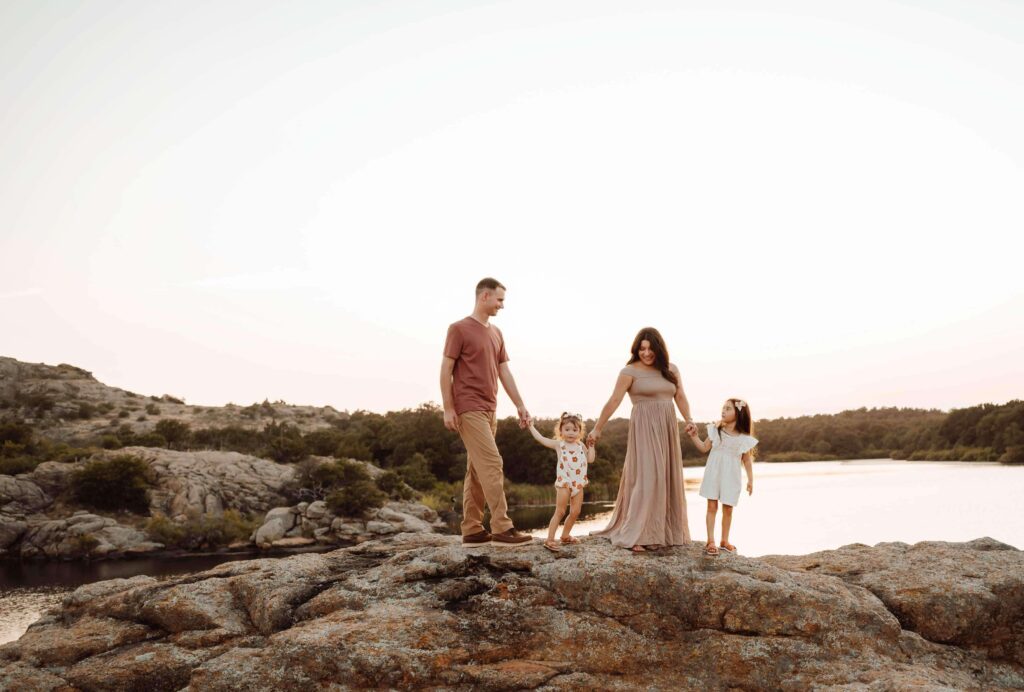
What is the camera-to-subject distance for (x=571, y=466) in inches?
361

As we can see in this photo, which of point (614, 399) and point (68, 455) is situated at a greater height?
point (614, 399)

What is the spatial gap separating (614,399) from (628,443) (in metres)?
0.56

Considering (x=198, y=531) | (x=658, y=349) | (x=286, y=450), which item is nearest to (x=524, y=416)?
(x=658, y=349)

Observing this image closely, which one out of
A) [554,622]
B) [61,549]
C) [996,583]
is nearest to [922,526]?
[996,583]

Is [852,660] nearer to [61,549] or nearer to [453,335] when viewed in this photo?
[453,335]

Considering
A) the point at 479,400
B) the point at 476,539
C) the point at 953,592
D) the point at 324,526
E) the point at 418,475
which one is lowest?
the point at 324,526

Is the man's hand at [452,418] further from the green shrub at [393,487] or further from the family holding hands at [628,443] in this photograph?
the green shrub at [393,487]

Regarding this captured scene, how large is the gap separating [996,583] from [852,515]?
43.3 meters

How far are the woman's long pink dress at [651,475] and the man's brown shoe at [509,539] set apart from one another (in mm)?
1056

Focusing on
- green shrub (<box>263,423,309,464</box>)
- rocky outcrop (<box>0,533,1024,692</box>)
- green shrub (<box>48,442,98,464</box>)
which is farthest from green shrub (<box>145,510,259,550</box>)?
rocky outcrop (<box>0,533,1024,692</box>)

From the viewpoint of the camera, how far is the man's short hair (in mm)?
9211

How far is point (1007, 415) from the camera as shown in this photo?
64625 millimetres

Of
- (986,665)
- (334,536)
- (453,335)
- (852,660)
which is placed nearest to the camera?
(852,660)

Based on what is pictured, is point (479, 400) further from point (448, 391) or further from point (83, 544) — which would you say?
point (83, 544)
